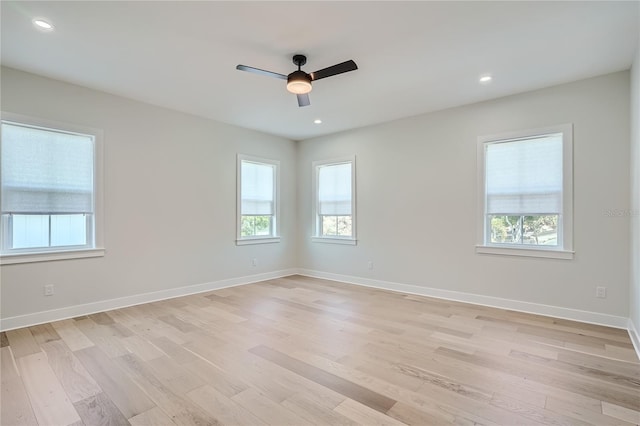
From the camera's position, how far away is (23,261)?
11.7ft

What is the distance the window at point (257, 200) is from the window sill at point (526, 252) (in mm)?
3752

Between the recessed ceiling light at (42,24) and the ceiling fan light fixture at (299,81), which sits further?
the ceiling fan light fixture at (299,81)

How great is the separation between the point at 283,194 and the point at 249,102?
242cm

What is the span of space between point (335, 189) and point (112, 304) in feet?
13.2

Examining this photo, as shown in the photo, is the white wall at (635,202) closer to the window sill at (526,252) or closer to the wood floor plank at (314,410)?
the window sill at (526,252)

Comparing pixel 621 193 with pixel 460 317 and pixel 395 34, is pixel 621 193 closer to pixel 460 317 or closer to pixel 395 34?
pixel 460 317

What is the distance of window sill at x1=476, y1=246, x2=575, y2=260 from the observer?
3859mm

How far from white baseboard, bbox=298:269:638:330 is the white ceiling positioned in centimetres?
275

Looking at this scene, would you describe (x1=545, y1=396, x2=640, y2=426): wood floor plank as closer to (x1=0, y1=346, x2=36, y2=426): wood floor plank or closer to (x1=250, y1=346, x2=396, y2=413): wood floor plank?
(x1=250, y1=346, x2=396, y2=413): wood floor plank

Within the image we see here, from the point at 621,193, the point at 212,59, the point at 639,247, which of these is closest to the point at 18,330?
the point at 212,59

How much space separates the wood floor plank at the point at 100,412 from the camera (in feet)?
6.33

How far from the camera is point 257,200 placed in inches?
241

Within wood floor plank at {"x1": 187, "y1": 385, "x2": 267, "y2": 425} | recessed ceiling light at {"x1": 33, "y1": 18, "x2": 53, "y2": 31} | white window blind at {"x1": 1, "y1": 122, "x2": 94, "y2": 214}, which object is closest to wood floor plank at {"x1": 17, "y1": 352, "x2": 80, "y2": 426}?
wood floor plank at {"x1": 187, "y1": 385, "x2": 267, "y2": 425}

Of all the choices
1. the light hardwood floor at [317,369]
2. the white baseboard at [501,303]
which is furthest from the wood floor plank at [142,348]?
the white baseboard at [501,303]
